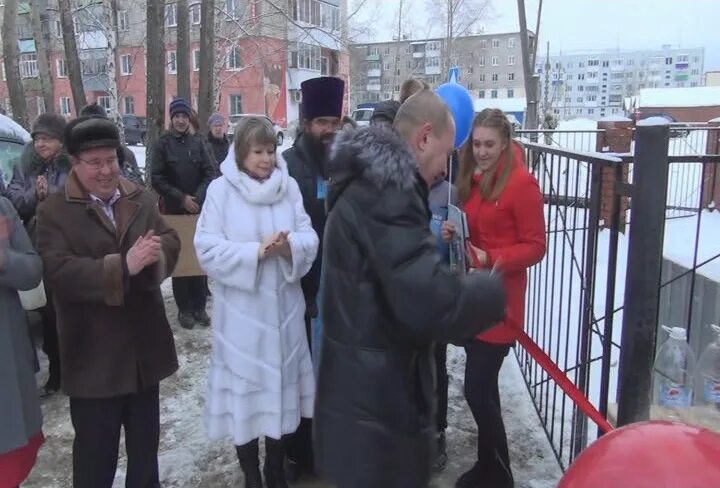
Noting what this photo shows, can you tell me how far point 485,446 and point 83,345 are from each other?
6.22ft

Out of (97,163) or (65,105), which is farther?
(65,105)

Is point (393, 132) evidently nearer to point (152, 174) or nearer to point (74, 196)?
point (74, 196)

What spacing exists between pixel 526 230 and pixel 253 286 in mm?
1265

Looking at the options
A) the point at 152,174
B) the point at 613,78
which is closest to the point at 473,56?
the point at 613,78

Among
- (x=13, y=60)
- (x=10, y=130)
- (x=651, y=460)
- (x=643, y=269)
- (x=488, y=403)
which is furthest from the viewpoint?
(x=13, y=60)

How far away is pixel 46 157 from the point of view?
4250mm

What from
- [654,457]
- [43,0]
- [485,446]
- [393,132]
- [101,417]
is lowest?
[485,446]

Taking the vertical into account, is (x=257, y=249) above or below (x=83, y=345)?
above

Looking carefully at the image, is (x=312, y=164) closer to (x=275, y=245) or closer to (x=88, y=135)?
(x=275, y=245)

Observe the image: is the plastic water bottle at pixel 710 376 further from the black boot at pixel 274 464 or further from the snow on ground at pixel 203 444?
the black boot at pixel 274 464

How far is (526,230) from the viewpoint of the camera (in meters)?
2.81

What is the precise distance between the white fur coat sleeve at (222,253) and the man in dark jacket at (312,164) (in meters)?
0.47

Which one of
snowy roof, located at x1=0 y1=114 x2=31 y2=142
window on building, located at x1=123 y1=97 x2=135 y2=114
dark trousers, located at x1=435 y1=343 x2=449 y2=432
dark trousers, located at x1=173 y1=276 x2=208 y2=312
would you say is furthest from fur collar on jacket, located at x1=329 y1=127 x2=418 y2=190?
window on building, located at x1=123 y1=97 x2=135 y2=114

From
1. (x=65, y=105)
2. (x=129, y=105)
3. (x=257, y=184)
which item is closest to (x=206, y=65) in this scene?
(x=257, y=184)
